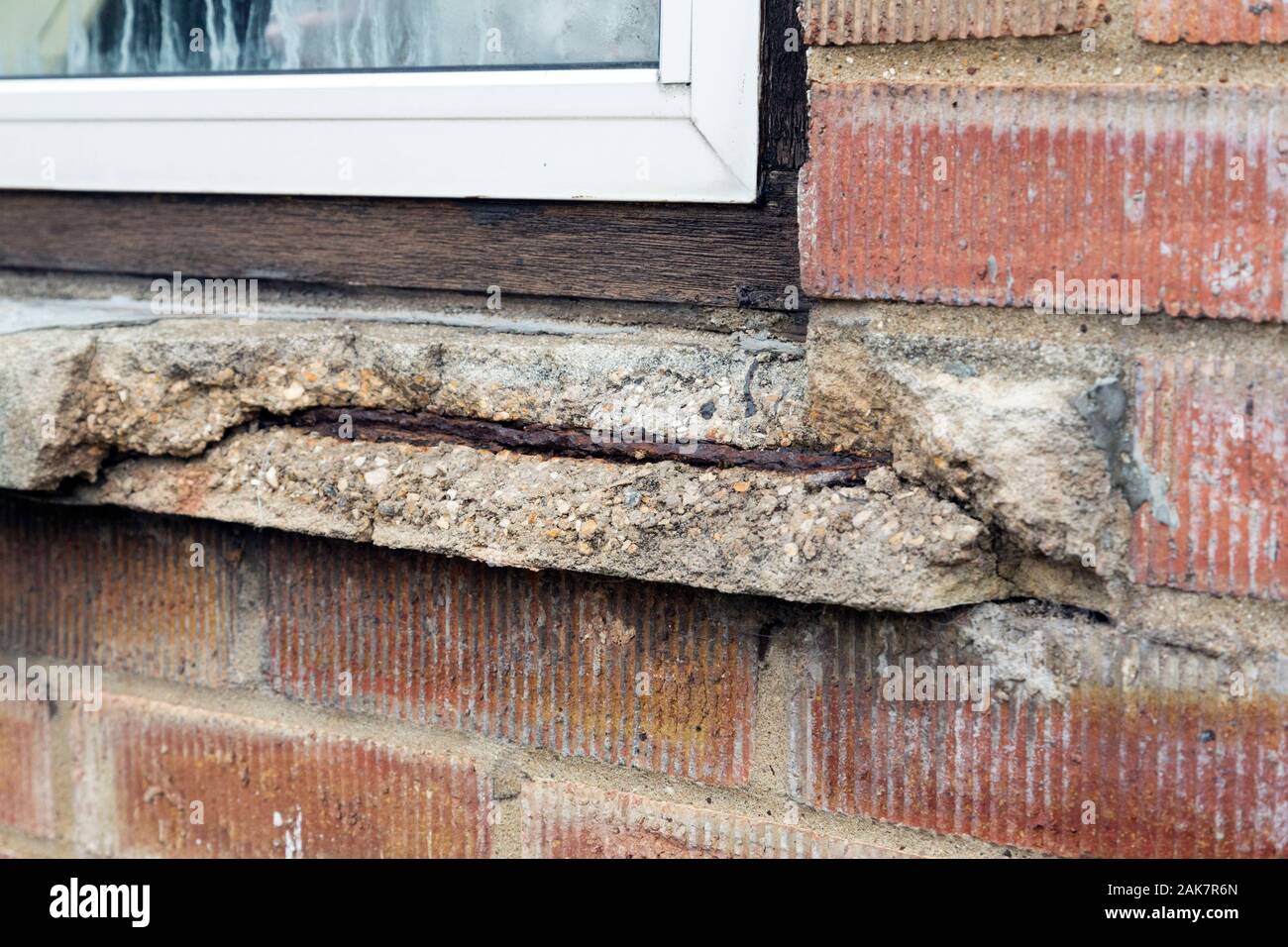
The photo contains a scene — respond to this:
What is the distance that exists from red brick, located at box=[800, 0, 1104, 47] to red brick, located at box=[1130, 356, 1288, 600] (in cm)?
29

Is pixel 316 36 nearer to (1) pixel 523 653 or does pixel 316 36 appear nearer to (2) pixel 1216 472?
(1) pixel 523 653

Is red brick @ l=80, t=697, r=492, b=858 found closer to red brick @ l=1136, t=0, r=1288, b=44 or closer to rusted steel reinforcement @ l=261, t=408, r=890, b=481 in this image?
rusted steel reinforcement @ l=261, t=408, r=890, b=481

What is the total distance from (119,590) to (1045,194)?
3.91 feet

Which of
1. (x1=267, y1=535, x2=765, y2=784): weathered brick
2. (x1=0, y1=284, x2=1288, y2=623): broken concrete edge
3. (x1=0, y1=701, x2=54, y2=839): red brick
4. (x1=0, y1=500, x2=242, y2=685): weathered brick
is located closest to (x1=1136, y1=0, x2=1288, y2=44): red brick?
(x1=0, y1=284, x2=1288, y2=623): broken concrete edge

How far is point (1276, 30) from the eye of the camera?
3.03 feet

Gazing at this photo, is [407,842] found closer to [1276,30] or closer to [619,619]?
[619,619]

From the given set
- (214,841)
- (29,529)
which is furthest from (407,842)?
(29,529)

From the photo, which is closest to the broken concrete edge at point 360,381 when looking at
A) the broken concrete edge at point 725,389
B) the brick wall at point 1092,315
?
the broken concrete edge at point 725,389

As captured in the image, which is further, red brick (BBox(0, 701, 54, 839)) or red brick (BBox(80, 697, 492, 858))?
red brick (BBox(0, 701, 54, 839))

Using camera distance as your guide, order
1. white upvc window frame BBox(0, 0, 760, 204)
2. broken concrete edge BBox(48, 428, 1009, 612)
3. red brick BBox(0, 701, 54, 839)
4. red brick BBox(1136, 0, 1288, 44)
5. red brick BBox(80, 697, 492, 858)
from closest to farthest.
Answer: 1. red brick BBox(1136, 0, 1288, 44)
2. broken concrete edge BBox(48, 428, 1009, 612)
3. white upvc window frame BBox(0, 0, 760, 204)
4. red brick BBox(80, 697, 492, 858)
5. red brick BBox(0, 701, 54, 839)

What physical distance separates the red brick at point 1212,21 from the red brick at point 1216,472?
257 millimetres

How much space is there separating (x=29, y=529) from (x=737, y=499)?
39.3 inches

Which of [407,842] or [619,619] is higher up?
[619,619]

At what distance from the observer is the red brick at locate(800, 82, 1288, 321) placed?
946 mm
